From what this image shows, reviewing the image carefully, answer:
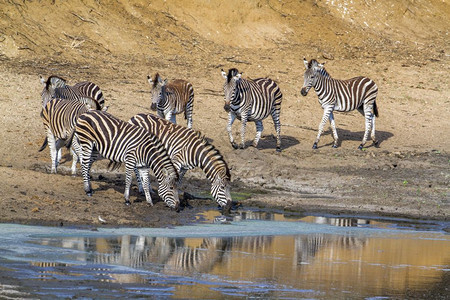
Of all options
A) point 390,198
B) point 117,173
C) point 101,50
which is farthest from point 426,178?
point 101,50

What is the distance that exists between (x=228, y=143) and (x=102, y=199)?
22.8 ft

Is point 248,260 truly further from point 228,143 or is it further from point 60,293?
point 228,143

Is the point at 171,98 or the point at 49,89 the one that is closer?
the point at 49,89

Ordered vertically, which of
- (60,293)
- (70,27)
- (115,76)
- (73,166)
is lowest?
(60,293)

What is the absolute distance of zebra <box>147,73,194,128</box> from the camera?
2006cm

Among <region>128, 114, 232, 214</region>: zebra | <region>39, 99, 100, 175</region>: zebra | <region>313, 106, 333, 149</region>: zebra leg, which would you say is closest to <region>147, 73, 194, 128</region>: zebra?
<region>39, 99, 100, 175</region>: zebra

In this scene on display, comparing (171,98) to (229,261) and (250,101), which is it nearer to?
(250,101)

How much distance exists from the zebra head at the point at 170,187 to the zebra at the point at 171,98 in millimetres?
5734

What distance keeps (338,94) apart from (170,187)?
30.9 ft

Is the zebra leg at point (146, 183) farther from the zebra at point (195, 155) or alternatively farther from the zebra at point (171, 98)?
the zebra at point (171, 98)


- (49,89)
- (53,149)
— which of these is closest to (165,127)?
(53,149)

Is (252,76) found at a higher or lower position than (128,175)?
higher

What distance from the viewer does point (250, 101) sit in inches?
832

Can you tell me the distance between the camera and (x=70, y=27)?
26.2 meters
